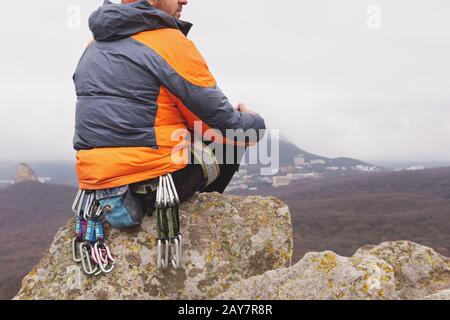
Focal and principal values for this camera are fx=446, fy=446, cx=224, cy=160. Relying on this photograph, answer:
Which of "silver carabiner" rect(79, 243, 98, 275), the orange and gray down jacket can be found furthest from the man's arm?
"silver carabiner" rect(79, 243, 98, 275)

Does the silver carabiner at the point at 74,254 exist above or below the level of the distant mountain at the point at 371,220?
above

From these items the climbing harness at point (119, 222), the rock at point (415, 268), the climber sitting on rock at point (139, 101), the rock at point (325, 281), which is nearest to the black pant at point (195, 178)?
the climber sitting on rock at point (139, 101)

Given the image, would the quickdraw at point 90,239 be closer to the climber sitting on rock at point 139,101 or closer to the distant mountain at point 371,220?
the climber sitting on rock at point 139,101

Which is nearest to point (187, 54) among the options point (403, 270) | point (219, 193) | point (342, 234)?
point (219, 193)

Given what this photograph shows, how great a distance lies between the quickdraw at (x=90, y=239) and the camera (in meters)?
5.09

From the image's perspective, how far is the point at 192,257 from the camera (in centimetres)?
536

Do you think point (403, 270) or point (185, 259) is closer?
point (185, 259)

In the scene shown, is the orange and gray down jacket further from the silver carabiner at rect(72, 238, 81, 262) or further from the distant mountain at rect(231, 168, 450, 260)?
the distant mountain at rect(231, 168, 450, 260)

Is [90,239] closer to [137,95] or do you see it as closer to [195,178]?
[195,178]

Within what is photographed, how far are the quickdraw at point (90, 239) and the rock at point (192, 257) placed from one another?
4.0 inches

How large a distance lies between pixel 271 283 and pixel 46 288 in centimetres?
259
